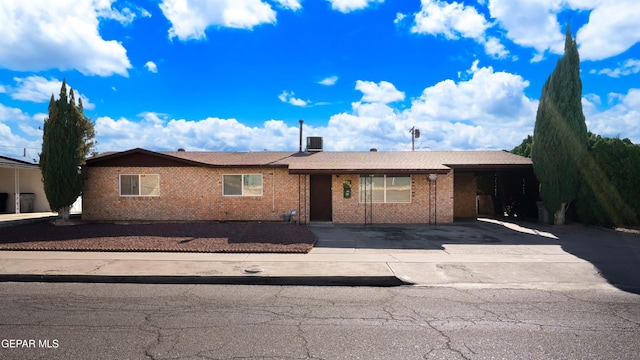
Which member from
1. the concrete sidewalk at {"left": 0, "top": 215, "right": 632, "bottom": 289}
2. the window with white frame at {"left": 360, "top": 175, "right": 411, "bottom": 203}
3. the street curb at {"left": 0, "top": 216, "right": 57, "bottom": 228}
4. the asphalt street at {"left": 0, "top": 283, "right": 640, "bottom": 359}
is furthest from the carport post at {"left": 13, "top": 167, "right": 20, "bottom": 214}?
the window with white frame at {"left": 360, "top": 175, "right": 411, "bottom": 203}

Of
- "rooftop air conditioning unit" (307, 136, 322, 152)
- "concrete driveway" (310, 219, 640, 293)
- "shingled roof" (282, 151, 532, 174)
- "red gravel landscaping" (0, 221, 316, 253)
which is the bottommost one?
"concrete driveway" (310, 219, 640, 293)

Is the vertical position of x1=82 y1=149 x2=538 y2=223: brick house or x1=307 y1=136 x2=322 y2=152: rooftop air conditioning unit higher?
x1=307 y1=136 x2=322 y2=152: rooftop air conditioning unit

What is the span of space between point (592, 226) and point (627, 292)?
10741 millimetres

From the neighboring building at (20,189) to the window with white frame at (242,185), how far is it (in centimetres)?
975

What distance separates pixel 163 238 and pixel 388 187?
30.6ft

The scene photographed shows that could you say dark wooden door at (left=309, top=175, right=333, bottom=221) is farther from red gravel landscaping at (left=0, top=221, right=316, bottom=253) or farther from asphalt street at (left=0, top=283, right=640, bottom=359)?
asphalt street at (left=0, top=283, right=640, bottom=359)

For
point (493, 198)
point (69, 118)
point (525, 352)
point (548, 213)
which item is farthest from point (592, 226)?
point (69, 118)

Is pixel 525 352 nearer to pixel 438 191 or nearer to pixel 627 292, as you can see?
pixel 627 292

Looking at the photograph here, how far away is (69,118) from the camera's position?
15086 millimetres

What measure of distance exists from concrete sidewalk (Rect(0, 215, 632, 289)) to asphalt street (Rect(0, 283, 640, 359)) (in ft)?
1.23

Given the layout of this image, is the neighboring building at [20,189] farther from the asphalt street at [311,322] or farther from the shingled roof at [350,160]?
the asphalt street at [311,322]

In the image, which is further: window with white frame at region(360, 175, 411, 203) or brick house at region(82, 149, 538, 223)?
window with white frame at region(360, 175, 411, 203)

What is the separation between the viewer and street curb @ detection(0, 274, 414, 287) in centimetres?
702

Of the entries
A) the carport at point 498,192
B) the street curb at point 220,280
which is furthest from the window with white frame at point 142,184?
the carport at point 498,192
